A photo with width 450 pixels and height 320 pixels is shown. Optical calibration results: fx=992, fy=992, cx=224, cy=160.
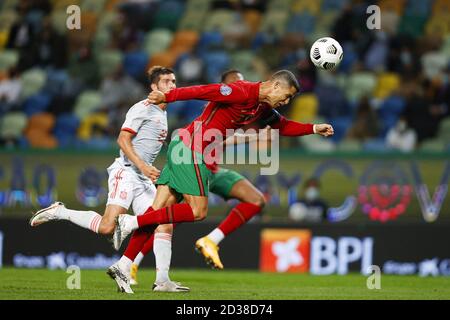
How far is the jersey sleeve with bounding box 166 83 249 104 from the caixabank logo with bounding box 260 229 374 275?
5.16 m

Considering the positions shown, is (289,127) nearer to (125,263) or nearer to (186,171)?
(186,171)

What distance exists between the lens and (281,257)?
1412 cm

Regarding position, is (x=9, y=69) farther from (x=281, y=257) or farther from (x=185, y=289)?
(x=185, y=289)

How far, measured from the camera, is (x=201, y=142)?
9.41m

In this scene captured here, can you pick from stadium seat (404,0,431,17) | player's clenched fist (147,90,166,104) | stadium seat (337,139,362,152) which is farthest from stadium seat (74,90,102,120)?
player's clenched fist (147,90,166,104)

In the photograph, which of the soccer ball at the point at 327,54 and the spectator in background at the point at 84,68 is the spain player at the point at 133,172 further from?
the spectator in background at the point at 84,68

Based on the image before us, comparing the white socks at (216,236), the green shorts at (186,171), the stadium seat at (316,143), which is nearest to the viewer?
the green shorts at (186,171)

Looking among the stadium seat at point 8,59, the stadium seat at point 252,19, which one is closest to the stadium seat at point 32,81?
the stadium seat at point 8,59

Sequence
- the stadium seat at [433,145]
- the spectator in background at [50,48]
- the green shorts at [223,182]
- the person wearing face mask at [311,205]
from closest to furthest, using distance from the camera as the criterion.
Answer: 1. the green shorts at [223,182]
2. the person wearing face mask at [311,205]
3. the stadium seat at [433,145]
4. the spectator in background at [50,48]

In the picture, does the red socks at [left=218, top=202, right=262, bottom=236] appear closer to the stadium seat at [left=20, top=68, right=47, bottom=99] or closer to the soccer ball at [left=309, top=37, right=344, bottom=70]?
the soccer ball at [left=309, top=37, right=344, bottom=70]

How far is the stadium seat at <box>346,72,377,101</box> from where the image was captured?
16469 mm

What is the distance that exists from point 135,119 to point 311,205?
16.7 feet

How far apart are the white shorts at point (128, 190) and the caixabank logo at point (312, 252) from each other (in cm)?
398

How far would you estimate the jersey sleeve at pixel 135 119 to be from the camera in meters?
9.73
